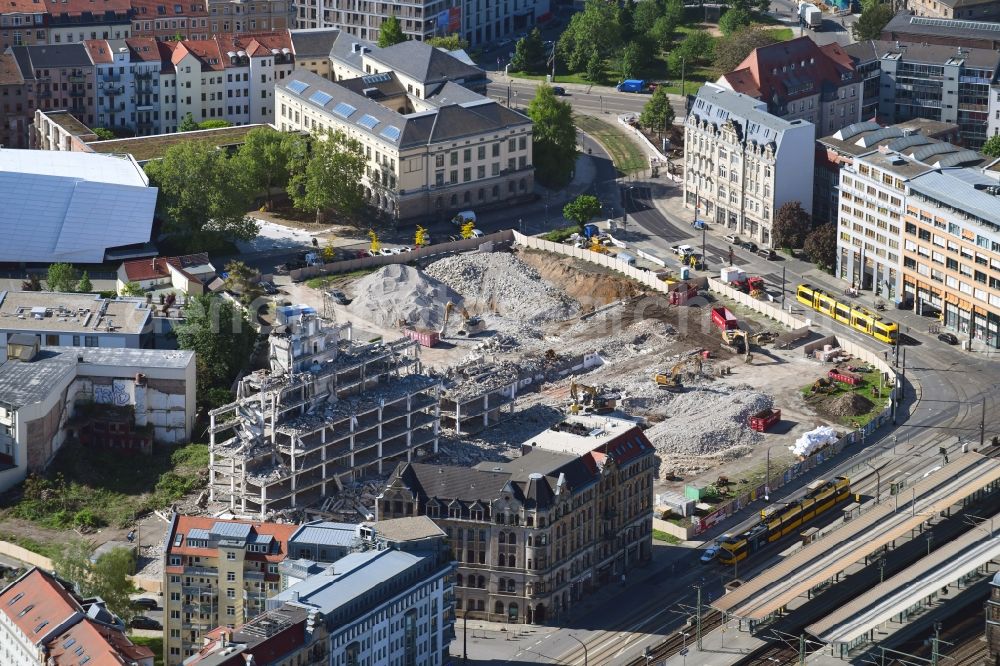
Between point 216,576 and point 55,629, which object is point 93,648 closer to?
point 55,629

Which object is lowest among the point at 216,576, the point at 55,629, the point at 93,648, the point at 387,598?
the point at 93,648

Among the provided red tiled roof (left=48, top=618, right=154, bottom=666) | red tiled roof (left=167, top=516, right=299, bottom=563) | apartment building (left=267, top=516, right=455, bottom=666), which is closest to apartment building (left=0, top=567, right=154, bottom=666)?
red tiled roof (left=48, top=618, right=154, bottom=666)

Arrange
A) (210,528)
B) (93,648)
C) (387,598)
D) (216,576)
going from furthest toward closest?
1. (210,528)
2. (216,576)
3. (387,598)
4. (93,648)

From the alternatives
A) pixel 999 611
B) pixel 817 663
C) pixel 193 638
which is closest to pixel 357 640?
pixel 193 638

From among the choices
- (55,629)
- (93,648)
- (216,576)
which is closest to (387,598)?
(216,576)

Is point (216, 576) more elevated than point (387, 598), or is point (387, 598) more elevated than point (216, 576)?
point (387, 598)

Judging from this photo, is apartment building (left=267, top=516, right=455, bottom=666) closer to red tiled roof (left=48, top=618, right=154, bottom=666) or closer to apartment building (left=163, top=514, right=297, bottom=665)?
apartment building (left=163, top=514, right=297, bottom=665)

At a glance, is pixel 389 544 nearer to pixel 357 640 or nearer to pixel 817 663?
pixel 357 640

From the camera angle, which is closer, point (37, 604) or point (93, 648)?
point (93, 648)
